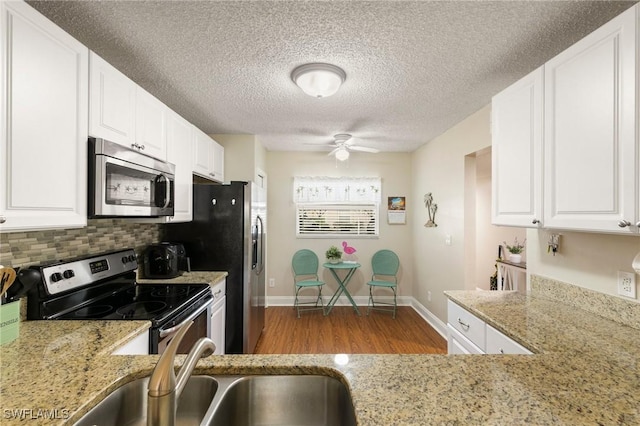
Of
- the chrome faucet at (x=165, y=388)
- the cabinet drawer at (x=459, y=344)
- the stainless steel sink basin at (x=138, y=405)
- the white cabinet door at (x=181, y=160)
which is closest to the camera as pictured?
the chrome faucet at (x=165, y=388)

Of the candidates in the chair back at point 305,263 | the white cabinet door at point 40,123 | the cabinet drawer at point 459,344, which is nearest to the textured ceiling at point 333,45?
the white cabinet door at point 40,123

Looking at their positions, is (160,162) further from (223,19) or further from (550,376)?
(550,376)

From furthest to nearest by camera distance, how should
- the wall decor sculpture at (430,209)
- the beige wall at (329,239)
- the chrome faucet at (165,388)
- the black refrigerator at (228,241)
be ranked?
the beige wall at (329,239) < the wall decor sculpture at (430,209) < the black refrigerator at (228,241) < the chrome faucet at (165,388)

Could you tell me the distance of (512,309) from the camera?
5.57 ft

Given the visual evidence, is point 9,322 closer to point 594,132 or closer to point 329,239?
point 594,132

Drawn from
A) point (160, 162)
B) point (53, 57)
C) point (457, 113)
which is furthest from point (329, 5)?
point (457, 113)

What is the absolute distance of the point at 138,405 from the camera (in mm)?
991

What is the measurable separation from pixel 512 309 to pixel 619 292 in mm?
481

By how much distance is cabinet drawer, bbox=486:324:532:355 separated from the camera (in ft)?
4.42

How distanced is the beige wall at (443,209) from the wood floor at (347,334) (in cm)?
35

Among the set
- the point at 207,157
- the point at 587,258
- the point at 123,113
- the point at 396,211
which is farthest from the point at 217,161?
the point at 587,258

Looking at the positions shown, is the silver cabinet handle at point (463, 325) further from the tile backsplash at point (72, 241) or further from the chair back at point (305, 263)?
the chair back at point (305, 263)

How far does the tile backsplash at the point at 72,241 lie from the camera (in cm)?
148

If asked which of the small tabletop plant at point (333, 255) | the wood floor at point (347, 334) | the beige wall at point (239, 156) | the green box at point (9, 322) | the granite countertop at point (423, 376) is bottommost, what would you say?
the wood floor at point (347, 334)
